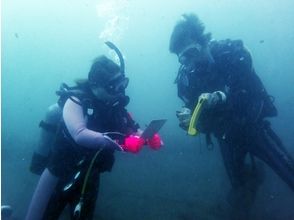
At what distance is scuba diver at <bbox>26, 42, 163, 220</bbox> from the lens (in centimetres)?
341

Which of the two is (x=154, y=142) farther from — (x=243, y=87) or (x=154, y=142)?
(x=243, y=87)

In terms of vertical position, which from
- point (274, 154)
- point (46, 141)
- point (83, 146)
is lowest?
point (274, 154)

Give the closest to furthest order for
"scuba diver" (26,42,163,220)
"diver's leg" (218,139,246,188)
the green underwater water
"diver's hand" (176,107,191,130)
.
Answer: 1. "scuba diver" (26,42,163,220)
2. "diver's hand" (176,107,191,130)
3. "diver's leg" (218,139,246,188)
4. the green underwater water

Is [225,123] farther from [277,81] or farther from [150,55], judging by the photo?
[150,55]

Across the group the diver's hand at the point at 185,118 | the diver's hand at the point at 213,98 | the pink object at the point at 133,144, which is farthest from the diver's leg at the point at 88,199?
the diver's hand at the point at 213,98

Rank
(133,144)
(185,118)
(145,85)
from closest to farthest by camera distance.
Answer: (133,144), (185,118), (145,85)

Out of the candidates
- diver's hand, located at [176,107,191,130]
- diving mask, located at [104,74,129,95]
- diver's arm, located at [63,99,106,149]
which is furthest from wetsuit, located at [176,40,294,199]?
diver's arm, located at [63,99,106,149]

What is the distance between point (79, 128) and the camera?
3.22 metres

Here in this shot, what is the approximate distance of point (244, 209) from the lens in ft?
19.0

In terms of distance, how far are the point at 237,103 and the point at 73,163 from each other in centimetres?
208

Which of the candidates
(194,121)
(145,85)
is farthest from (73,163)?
(145,85)

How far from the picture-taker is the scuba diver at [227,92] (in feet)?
13.7

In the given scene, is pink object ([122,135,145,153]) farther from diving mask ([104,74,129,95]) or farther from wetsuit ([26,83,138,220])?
diving mask ([104,74,129,95])

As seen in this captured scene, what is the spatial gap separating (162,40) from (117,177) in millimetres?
24598
